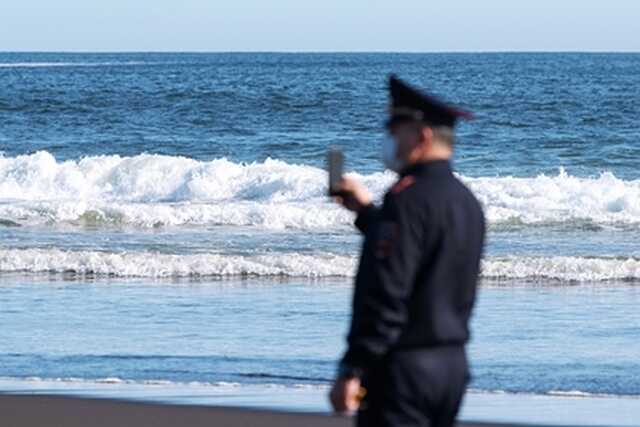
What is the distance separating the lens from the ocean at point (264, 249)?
403 inches

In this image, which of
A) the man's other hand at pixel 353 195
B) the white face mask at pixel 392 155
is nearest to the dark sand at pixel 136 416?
the man's other hand at pixel 353 195

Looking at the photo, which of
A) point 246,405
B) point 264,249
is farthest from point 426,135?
point 264,249

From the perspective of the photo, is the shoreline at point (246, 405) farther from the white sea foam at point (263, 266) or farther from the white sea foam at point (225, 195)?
the white sea foam at point (225, 195)

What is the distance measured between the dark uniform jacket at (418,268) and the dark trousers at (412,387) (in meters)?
0.03

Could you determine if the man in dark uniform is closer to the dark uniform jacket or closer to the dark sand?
the dark uniform jacket

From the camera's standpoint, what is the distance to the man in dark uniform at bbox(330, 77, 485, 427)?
163 inches

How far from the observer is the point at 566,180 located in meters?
24.8

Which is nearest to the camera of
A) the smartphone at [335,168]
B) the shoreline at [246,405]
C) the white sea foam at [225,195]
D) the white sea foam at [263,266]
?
the smartphone at [335,168]

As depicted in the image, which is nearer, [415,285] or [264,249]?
[415,285]

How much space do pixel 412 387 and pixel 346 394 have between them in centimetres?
18

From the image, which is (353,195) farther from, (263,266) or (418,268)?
(263,266)

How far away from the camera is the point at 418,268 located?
421 centimetres

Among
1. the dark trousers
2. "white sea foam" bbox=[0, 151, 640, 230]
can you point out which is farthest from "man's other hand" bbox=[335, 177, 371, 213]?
"white sea foam" bbox=[0, 151, 640, 230]

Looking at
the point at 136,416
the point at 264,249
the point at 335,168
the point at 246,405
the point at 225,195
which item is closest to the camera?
the point at 335,168
